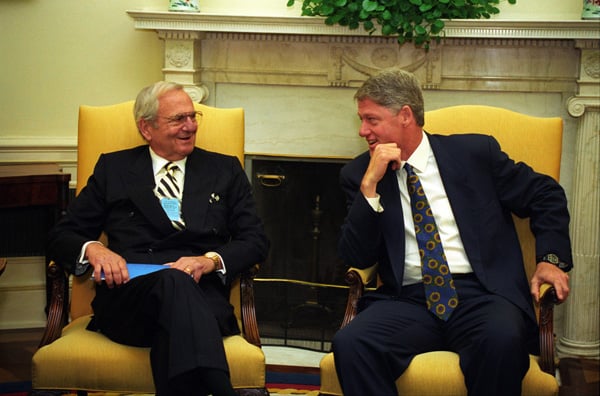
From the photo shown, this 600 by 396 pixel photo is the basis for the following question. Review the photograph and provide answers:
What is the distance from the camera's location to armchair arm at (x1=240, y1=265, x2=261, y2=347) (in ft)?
9.37

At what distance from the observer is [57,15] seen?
4418mm

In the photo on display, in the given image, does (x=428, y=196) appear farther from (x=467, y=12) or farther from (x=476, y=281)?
(x=467, y=12)

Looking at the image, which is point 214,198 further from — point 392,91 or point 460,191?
point 460,191

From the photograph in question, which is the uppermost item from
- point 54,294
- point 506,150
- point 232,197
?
point 506,150

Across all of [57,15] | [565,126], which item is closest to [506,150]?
[565,126]

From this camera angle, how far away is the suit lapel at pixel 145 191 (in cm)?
303

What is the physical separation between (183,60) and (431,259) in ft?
6.49

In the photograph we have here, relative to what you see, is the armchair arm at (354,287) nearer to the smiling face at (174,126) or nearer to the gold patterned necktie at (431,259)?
the gold patterned necktie at (431,259)

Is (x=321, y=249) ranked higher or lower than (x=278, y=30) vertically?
lower

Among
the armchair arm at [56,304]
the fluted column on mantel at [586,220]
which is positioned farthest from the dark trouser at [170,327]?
the fluted column on mantel at [586,220]

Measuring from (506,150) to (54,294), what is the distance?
158cm

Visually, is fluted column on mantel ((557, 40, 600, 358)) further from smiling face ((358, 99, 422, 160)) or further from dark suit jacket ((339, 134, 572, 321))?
smiling face ((358, 99, 422, 160))

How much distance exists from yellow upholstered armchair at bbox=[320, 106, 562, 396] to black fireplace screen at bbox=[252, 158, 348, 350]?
4.47 ft

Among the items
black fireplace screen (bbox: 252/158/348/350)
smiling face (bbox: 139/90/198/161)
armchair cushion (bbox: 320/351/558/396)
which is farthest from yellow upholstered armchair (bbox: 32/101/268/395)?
black fireplace screen (bbox: 252/158/348/350)
